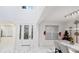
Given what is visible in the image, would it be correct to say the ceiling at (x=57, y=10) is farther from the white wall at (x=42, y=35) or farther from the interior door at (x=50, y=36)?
the interior door at (x=50, y=36)

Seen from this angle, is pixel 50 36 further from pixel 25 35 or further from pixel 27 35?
pixel 25 35

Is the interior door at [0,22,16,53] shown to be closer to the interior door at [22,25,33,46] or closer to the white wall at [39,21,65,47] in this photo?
the interior door at [22,25,33,46]

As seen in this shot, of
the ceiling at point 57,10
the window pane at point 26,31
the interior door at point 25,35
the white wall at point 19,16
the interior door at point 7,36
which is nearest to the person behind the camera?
the ceiling at point 57,10

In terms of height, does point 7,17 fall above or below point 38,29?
above

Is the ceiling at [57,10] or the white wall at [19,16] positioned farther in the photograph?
the white wall at [19,16]

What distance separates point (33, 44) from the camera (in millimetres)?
8109

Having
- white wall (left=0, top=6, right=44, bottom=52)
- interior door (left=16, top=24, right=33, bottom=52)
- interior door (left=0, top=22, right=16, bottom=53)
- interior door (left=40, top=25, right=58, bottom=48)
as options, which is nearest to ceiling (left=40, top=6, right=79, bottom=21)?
white wall (left=0, top=6, right=44, bottom=52)

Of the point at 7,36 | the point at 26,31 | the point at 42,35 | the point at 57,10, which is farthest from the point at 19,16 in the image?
the point at 7,36

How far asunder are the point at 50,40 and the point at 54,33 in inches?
21.9

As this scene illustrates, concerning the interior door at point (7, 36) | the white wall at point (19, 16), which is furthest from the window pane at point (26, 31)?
the interior door at point (7, 36)
